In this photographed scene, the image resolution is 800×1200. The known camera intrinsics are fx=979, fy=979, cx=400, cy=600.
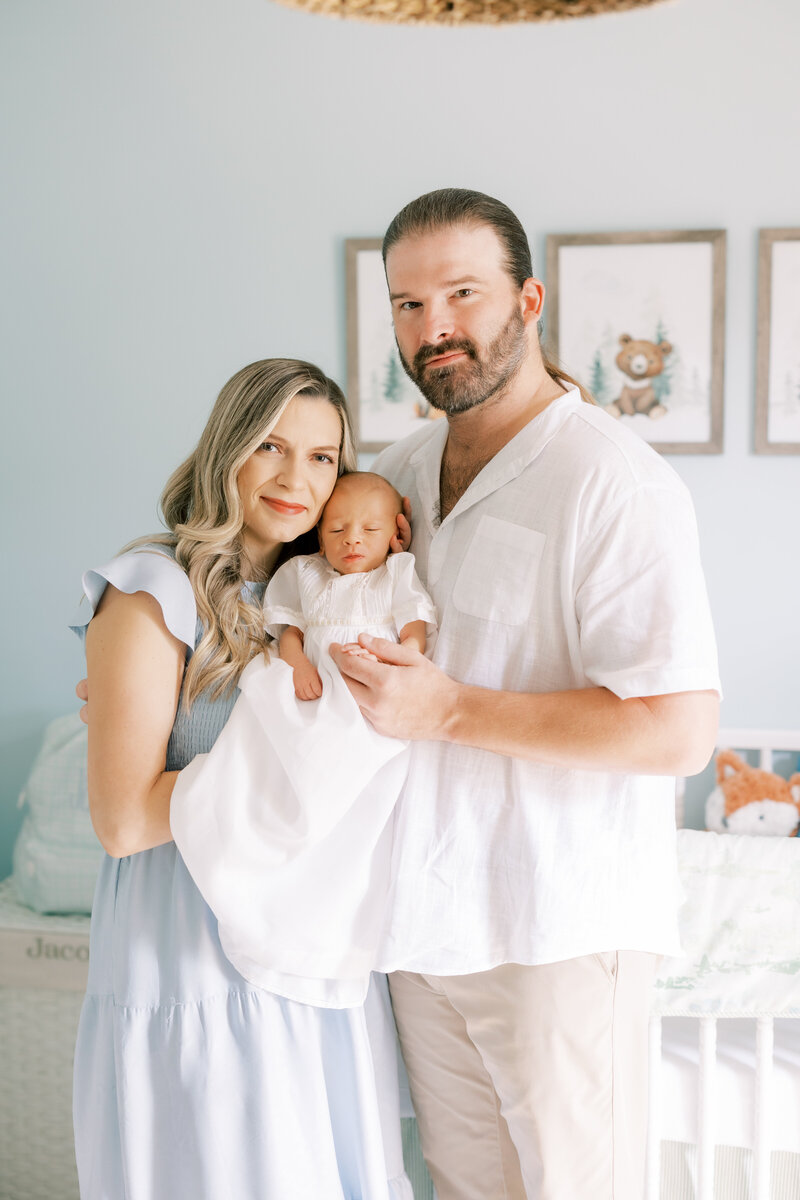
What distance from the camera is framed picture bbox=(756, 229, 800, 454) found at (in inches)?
90.6

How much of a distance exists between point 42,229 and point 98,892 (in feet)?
6.25

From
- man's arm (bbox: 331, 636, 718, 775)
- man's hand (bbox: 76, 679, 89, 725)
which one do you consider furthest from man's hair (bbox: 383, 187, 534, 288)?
man's hand (bbox: 76, 679, 89, 725)

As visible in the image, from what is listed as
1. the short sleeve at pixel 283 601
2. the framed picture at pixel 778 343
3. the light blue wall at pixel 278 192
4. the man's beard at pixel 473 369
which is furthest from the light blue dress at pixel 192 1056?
the framed picture at pixel 778 343

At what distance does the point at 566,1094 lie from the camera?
1.27 meters

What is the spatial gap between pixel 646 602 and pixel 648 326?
141cm

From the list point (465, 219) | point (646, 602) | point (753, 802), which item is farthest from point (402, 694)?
point (753, 802)

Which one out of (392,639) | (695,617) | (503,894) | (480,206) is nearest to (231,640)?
(392,639)

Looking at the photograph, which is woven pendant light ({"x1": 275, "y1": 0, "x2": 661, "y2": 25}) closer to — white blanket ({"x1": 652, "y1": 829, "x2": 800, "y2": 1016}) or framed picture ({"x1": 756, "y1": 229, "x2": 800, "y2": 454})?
white blanket ({"x1": 652, "y1": 829, "x2": 800, "y2": 1016})

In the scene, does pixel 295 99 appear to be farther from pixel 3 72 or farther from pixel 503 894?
pixel 503 894

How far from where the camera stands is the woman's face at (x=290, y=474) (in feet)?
4.48

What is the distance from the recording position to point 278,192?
246cm

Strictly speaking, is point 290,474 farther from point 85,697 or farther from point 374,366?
point 374,366

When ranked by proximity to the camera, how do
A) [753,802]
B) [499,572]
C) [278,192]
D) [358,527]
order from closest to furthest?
[499,572], [358,527], [753,802], [278,192]

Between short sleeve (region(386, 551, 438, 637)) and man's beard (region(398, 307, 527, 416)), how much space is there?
0.24 m
